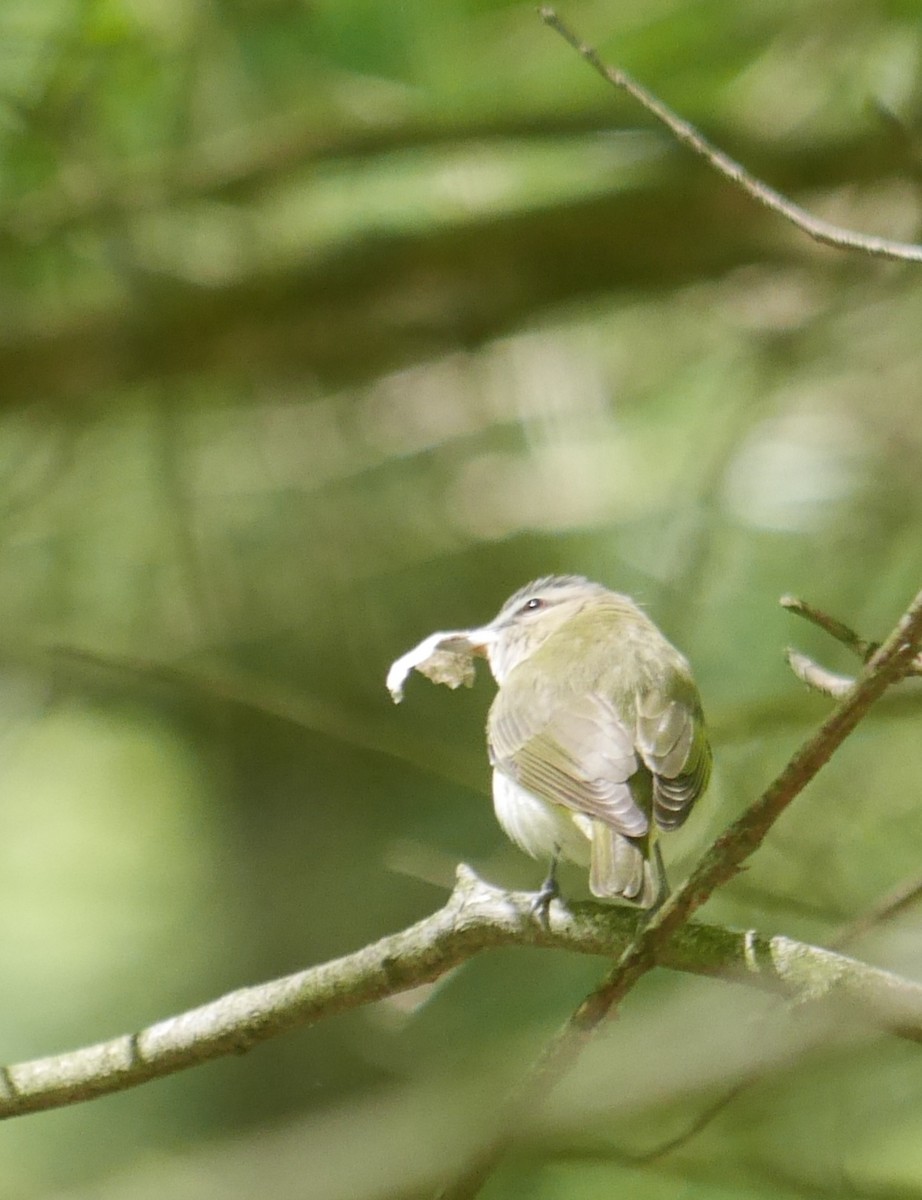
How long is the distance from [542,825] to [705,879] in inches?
46.0

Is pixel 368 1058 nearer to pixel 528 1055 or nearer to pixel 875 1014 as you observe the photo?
pixel 528 1055

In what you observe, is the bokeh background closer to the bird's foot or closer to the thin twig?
the bird's foot

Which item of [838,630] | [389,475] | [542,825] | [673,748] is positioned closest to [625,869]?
[673,748]

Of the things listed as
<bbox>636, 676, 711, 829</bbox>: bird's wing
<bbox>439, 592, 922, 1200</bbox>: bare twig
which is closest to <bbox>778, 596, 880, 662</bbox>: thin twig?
<bbox>439, 592, 922, 1200</bbox>: bare twig

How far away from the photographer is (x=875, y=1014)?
5.98ft

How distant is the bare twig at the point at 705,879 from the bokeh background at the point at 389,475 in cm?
88

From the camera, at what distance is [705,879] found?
1.77 meters

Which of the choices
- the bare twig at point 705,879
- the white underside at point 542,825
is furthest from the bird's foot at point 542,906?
the white underside at point 542,825

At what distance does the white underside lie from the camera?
9.50ft

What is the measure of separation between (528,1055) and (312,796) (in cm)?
208

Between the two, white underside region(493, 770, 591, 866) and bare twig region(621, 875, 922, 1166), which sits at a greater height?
white underside region(493, 770, 591, 866)

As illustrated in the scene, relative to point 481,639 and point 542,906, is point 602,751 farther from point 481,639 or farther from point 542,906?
point 481,639

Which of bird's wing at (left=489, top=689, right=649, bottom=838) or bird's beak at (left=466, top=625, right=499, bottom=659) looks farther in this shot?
bird's beak at (left=466, top=625, right=499, bottom=659)

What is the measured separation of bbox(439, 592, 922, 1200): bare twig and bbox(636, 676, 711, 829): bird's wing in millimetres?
724
